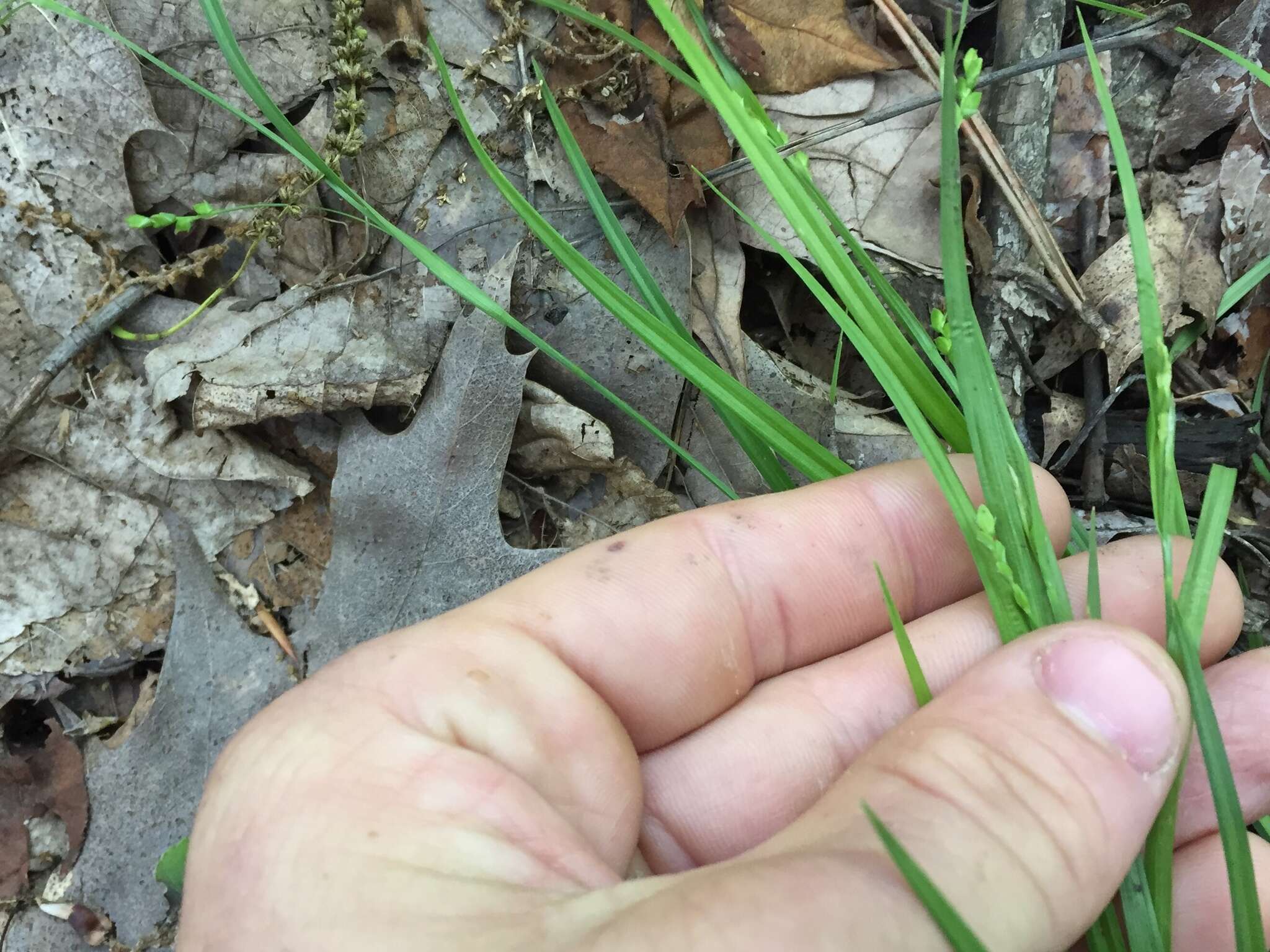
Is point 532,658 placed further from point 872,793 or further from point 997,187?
point 997,187

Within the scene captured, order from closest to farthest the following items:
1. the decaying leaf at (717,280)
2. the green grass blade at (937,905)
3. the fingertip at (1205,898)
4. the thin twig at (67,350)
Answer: the green grass blade at (937,905), the fingertip at (1205,898), the thin twig at (67,350), the decaying leaf at (717,280)

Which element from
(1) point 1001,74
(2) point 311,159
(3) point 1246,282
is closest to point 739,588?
(2) point 311,159

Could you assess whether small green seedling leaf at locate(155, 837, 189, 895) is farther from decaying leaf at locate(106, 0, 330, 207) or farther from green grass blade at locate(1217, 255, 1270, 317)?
green grass blade at locate(1217, 255, 1270, 317)

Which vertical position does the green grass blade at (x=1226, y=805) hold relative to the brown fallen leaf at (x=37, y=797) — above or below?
above

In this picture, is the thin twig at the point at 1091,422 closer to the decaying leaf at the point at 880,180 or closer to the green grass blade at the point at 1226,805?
the decaying leaf at the point at 880,180

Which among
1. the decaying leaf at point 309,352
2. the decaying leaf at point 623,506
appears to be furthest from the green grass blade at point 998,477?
the decaying leaf at point 309,352

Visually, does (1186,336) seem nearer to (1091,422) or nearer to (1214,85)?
(1091,422)
